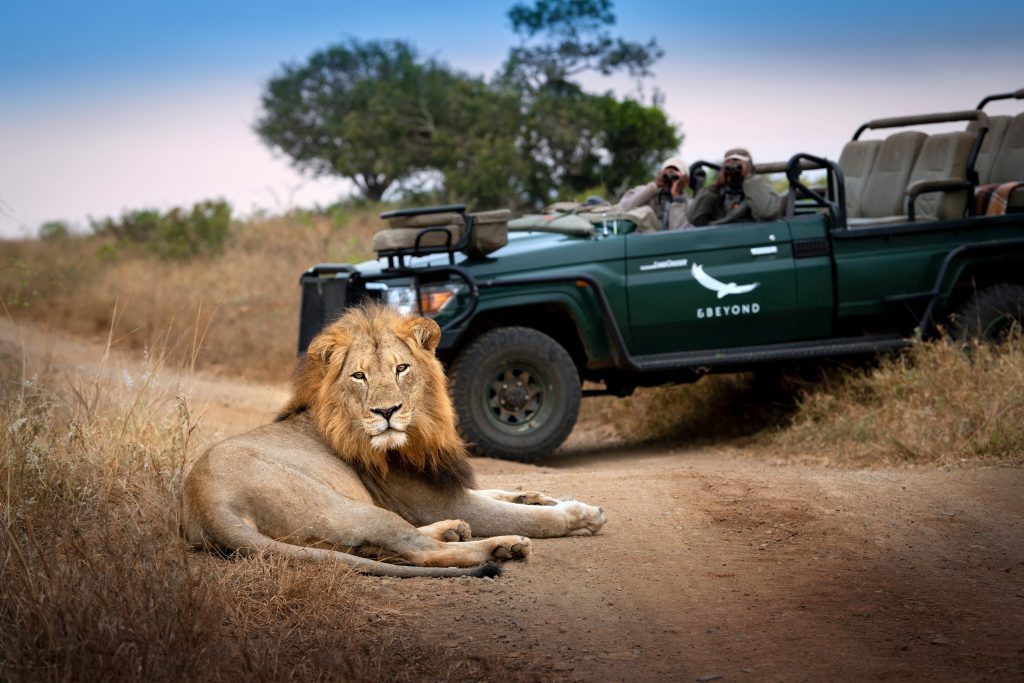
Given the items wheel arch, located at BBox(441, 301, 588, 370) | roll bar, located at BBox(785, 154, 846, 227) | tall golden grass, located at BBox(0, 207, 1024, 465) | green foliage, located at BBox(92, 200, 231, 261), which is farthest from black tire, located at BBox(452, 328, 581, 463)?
green foliage, located at BBox(92, 200, 231, 261)

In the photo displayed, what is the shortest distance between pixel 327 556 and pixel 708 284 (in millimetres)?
4830

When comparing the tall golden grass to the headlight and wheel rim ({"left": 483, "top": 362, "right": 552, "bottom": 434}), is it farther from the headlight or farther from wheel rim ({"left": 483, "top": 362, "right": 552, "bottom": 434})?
wheel rim ({"left": 483, "top": 362, "right": 552, "bottom": 434})

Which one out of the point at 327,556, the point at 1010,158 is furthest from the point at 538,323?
the point at 327,556

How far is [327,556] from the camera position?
15.5ft

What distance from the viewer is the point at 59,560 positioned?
439 centimetres

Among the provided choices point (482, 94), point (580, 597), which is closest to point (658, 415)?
point (580, 597)

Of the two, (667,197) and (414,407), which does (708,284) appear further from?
(414,407)

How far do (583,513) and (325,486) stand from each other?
1.25 metres

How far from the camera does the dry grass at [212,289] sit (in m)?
14.5

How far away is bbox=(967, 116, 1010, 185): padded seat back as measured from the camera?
33.9ft

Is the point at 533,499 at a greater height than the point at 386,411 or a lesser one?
lesser

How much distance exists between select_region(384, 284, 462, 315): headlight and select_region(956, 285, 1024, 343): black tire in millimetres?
3742

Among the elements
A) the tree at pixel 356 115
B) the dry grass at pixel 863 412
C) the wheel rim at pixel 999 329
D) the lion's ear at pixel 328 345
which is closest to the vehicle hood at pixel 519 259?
the dry grass at pixel 863 412

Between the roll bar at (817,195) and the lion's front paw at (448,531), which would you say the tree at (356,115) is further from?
the lion's front paw at (448,531)
